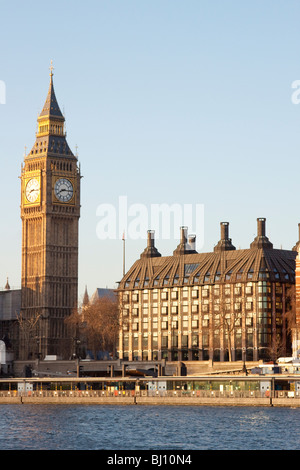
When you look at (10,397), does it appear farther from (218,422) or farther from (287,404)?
(218,422)

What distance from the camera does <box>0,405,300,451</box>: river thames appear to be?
379ft

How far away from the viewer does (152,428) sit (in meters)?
132

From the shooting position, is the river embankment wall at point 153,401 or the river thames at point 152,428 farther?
the river embankment wall at point 153,401

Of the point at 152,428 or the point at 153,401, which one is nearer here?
the point at 152,428

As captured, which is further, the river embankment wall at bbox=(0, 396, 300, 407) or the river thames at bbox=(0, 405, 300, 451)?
the river embankment wall at bbox=(0, 396, 300, 407)

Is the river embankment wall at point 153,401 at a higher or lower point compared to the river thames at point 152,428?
higher

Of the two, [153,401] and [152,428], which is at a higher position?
[153,401]

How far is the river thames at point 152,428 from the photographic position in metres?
116

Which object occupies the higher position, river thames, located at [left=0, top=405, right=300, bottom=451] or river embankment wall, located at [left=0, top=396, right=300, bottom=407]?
river embankment wall, located at [left=0, top=396, right=300, bottom=407]
